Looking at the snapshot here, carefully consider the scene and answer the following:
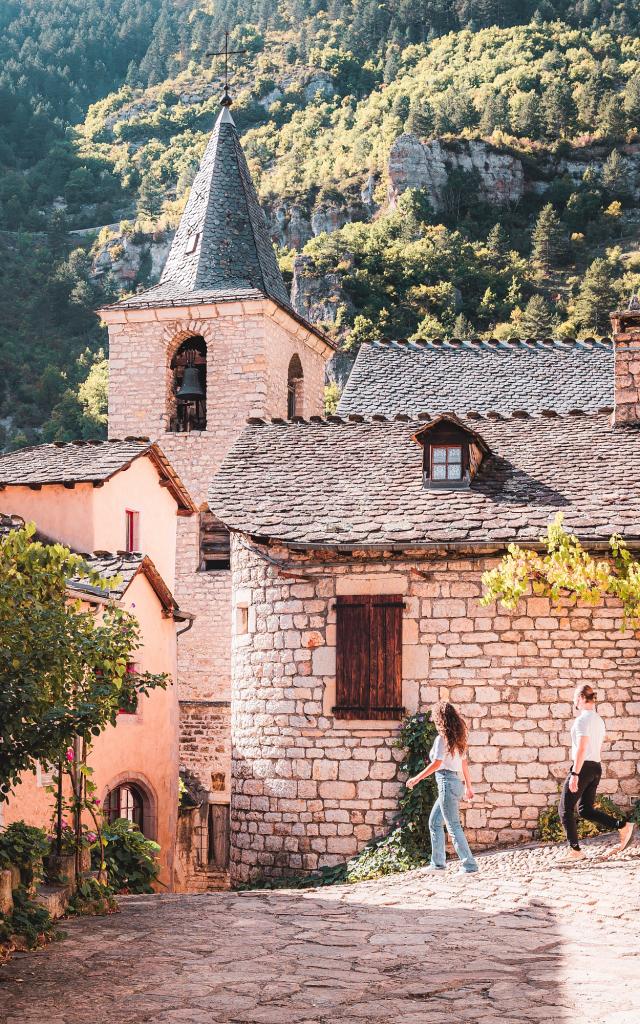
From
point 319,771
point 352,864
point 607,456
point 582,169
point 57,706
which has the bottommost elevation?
point 352,864

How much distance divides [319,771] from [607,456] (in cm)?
469

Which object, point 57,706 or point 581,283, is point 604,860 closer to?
point 57,706

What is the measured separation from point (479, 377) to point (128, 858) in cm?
1292

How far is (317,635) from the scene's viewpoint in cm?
1291

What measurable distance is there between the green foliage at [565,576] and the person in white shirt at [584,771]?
1.73m

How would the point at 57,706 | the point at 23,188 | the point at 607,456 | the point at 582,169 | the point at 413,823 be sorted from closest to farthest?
the point at 57,706
the point at 413,823
the point at 607,456
the point at 582,169
the point at 23,188

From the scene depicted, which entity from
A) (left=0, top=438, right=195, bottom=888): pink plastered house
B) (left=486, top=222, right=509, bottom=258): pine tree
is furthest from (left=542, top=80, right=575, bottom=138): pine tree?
(left=0, top=438, right=195, bottom=888): pink plastered house

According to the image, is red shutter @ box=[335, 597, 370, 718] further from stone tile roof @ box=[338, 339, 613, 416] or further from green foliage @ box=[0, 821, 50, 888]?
stone tile roof @ box=[338, 339, 613, 416]

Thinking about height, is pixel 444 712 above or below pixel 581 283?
below

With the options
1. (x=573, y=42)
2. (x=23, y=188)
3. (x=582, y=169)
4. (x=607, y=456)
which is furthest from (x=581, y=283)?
(x=607, y=456)

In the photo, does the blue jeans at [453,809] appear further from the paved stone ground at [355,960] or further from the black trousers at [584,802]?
the black trousers at [584,802]

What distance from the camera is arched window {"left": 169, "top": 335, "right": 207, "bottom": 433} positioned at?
1009 inches

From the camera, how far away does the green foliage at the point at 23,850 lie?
7.99 meters

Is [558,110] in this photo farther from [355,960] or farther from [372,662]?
[355,960]
